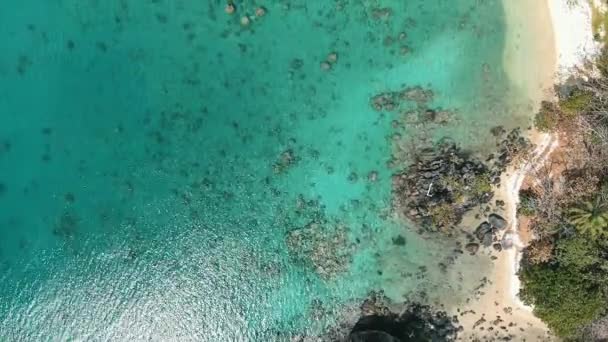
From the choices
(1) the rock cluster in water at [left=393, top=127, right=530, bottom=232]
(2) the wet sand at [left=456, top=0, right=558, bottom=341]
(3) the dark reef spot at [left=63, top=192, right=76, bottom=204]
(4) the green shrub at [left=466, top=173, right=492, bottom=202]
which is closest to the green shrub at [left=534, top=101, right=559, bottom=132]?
(2) the wet sand at [left=456, top=0, right=558, bottom=341]

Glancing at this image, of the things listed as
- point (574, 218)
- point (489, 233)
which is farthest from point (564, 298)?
point (489, 233)

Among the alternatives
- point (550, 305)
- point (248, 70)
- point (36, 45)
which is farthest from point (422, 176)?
point (36, 45)

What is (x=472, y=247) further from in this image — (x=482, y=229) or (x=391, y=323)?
(x=391, y=323)

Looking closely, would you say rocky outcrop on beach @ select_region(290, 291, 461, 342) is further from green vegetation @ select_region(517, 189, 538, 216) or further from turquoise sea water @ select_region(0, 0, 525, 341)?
green vegetation @ select_region(517, 189, 538, 216)

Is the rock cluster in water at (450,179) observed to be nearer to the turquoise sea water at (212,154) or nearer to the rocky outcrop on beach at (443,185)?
the rocky outcrop on beach at (443,185)

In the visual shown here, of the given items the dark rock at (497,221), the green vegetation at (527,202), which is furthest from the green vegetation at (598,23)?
the dark rock at (497,221)

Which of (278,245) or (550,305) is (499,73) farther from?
(278,245)
